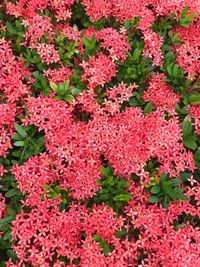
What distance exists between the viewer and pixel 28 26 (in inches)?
131

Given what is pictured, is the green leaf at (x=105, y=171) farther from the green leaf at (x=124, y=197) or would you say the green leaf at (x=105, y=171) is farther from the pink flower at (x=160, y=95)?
the pink flower at (x=160, y=95)

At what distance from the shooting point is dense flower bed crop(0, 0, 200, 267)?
114 inches

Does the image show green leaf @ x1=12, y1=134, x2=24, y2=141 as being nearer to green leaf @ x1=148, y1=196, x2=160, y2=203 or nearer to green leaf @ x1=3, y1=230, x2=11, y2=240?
green leaf @ x1=3, y1=230, x2=11, y2=240

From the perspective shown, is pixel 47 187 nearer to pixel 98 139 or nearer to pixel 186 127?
pixel 98 139

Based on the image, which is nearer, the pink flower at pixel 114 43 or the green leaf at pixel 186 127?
the green leaf at pixel 186 127

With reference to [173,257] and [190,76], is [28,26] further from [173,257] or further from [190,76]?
[173,257]

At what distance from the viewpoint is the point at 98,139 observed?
3.01 m

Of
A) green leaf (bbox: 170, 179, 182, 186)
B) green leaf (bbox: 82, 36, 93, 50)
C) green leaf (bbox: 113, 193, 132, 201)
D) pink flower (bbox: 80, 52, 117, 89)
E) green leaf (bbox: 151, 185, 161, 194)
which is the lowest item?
green leaf (bbox: 113, 193, 132, 201)

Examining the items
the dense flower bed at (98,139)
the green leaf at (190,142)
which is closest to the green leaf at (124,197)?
the dense flower bed at (98,139)

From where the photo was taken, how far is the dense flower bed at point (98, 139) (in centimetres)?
290

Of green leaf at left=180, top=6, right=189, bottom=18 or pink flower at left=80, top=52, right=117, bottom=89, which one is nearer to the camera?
pink flower at left=80, top=52, right=117, bottom=89

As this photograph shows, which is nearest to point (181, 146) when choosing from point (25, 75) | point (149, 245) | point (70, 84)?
point (149, 245)

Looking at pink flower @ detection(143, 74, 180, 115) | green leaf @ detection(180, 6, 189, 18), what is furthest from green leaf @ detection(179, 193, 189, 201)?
green leaf @ detection(180, 6, 189, 18)

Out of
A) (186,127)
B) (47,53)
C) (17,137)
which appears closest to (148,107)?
(186,127)
